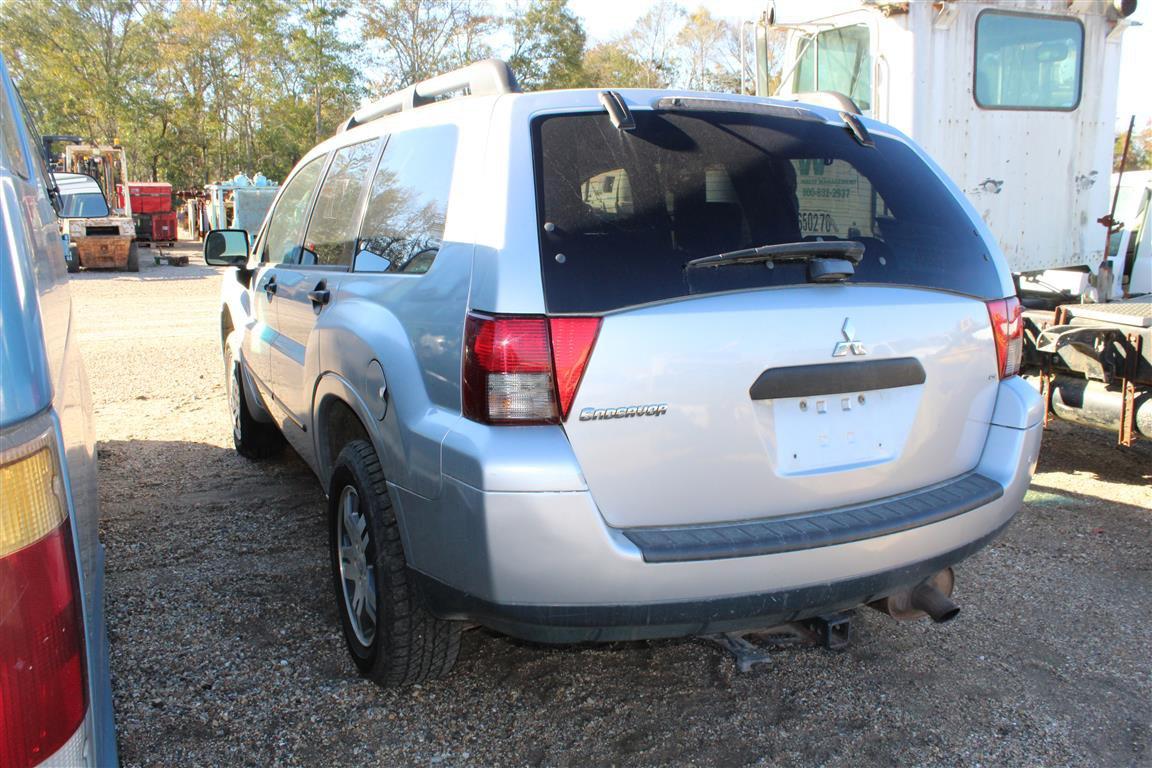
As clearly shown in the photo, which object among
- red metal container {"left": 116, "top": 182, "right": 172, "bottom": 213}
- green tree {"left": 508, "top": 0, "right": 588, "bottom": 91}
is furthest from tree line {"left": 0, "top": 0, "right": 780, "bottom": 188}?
red metal container {"left": 116, "top": 182, "right": 172, "bottom": 213}

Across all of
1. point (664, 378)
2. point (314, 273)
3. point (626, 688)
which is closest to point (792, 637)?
point (626, 688)

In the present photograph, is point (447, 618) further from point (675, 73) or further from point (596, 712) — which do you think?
point (675, 73)

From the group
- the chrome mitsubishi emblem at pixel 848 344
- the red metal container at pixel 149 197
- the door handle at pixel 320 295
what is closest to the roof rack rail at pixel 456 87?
the door handle at pixel 320 295

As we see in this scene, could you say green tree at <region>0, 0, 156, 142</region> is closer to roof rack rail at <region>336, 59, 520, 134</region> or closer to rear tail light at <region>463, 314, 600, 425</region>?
roof rack rail at <region>336, 59, 520, 134</region>

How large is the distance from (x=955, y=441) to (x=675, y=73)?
142 ft

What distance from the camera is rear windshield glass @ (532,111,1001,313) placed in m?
2.43

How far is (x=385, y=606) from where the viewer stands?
9.39 ft

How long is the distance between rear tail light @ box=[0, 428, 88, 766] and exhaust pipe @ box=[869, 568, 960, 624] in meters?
2.20

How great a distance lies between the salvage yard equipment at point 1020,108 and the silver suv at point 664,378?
3.03 metres

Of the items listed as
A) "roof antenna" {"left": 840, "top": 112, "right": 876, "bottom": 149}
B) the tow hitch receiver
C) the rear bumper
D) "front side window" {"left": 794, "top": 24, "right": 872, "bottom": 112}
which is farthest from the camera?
"front side window" {"left": 794, "top": 24, "right": 872, "bottom": 112}

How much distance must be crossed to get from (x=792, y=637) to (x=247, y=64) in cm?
4488

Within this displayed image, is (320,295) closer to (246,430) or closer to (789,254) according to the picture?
(789,254)

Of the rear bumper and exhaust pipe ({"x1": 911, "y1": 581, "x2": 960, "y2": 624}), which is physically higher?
the rear bumper

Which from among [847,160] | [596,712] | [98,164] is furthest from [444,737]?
[98,164]
